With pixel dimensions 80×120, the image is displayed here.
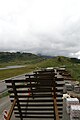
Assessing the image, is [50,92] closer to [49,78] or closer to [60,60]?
[49,78]

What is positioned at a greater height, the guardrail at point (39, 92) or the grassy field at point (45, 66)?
the guardrail at point (39, 92)

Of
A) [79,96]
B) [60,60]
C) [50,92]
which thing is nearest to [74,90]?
[79,96]

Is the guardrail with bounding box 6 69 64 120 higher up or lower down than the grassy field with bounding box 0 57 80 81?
higher up

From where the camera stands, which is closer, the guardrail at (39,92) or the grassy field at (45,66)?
the guardrail at (39,92)

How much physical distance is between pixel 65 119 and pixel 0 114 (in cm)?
522

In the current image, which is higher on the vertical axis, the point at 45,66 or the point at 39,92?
the point at 39,92

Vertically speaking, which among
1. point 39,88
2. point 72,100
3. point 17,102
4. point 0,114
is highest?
point 39,88

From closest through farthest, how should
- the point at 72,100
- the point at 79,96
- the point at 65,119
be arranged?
the point at 65,119 < the point at 72,100 < the point at 79,96

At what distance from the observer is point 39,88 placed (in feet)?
27.6

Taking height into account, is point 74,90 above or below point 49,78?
below

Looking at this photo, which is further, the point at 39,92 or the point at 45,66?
the point at 45,66

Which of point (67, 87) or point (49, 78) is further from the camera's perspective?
point (67, 87)

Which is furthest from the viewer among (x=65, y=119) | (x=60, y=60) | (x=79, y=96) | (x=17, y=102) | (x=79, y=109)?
(x=60, y=60)

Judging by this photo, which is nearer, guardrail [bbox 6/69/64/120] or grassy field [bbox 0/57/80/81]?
guardrail [bbox 6/69/64/120]
